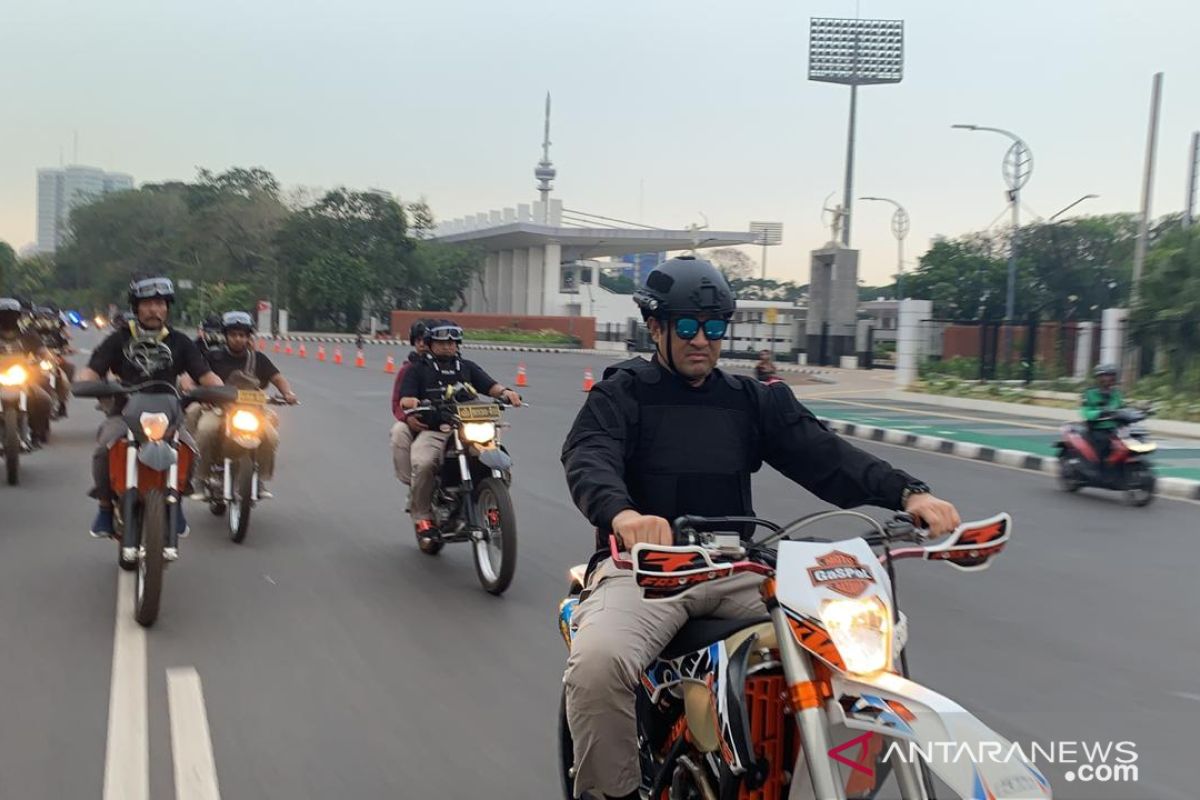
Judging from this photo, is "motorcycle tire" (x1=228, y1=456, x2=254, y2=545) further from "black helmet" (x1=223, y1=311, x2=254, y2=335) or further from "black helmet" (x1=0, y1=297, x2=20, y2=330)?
"black helmet" (x1=0, y1=297, x2=20, y2=330)

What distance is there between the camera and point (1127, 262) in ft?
167

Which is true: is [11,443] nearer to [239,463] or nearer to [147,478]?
[239,463]

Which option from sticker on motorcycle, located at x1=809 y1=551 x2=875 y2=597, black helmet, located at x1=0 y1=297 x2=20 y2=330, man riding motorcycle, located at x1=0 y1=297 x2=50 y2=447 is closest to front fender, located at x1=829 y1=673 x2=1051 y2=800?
sticker on motorcycle, located at x1=809 y1=551 x2=875 y2=597

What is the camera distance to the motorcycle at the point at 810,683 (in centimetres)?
232

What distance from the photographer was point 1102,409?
39.2 ft

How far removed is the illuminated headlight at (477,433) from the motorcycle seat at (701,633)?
4196 mm

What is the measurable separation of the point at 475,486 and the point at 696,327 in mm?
4045

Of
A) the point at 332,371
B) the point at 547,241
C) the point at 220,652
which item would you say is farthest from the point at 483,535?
the point at 547,241

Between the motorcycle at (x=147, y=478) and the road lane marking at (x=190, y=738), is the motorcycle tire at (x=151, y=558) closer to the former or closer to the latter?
the motorcycle at (x=147, y=478)

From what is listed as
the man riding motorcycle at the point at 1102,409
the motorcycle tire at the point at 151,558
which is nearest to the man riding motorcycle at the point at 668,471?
the motorcycle tire at the point at 151,558

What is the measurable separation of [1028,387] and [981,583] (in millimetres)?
19952

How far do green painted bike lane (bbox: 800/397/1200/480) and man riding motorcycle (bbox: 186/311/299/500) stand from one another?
7.59 m

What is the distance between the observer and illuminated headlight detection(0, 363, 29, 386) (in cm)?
1023

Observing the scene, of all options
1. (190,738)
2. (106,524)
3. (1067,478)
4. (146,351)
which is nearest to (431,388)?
(146,351)
